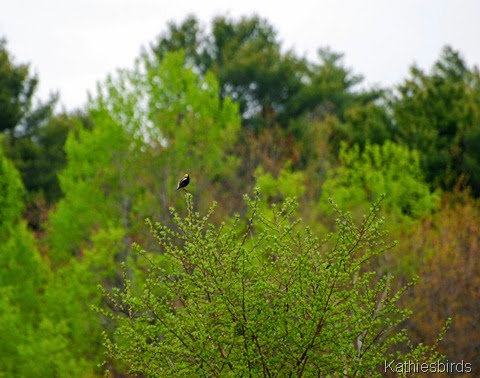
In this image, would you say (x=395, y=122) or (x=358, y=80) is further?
(x=358, y=80)

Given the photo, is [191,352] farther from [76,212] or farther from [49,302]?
[76,212]

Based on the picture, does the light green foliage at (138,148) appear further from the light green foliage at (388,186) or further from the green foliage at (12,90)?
the green foliage at (12,90)

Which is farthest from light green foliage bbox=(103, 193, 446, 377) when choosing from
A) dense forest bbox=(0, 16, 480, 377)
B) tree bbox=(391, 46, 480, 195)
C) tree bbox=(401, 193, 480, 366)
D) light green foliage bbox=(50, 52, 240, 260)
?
tree bbox=(391, 46, 480, 195)

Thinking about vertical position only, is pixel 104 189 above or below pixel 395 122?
below

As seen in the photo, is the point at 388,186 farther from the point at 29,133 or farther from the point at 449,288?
the point at 29,133

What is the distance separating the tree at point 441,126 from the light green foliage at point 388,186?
2.43 meters

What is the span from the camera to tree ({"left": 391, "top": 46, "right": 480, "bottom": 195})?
30.6 m

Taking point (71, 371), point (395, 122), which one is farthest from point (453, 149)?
point (71, 371)

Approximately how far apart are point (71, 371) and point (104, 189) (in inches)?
248

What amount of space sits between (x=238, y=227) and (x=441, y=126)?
45.6 feet

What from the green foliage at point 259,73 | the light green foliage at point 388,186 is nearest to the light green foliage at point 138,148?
the light green foliage at point 388,186

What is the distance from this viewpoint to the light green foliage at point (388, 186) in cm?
2536

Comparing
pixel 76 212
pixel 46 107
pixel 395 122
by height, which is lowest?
pixel 76 212

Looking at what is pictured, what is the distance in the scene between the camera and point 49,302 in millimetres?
21109
